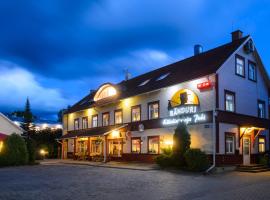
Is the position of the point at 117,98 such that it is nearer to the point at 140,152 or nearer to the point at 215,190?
the point at 140,152

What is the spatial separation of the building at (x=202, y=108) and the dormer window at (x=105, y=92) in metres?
0.18

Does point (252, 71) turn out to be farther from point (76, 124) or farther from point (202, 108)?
point (76, 124)

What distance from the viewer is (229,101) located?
23828 millimetres

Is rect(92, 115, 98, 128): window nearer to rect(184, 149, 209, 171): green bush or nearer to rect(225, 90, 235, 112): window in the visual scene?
rect(225, 90, 235, 112): window

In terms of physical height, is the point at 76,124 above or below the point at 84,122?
below

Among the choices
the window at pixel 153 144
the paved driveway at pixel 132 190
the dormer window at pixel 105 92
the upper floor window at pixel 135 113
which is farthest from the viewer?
the dormer window at pixel 105 92

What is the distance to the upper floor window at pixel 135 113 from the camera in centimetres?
2965

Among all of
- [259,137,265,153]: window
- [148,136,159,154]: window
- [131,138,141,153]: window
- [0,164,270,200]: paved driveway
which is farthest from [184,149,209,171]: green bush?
[131,138,141,153]: window

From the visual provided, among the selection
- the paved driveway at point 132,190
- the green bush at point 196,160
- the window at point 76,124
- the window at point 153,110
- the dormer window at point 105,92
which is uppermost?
the dormer window at point 105,92

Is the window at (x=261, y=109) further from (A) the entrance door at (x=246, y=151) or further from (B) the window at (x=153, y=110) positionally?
(B) the window at (x=153, y=110)

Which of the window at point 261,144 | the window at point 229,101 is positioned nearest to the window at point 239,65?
the window at point 229,101

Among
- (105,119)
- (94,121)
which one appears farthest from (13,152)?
(94,121)

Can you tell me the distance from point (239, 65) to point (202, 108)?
4.78 meters

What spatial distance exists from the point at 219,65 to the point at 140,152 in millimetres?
10326
